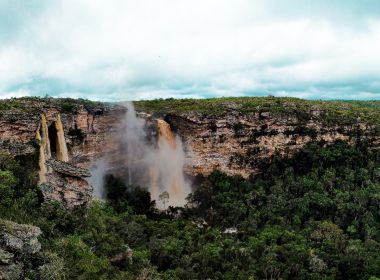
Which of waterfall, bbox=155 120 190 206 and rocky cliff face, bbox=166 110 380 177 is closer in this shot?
rocky cliff face, bbox=166 110 380 177

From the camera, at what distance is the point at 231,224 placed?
47.0m

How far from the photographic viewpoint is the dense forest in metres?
28.1

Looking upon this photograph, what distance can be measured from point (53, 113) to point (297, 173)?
82.6 ft

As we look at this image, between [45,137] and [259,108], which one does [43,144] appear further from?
[259,108]

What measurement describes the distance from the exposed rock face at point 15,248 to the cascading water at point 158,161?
2975 cm

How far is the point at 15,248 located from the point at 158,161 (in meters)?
33.1

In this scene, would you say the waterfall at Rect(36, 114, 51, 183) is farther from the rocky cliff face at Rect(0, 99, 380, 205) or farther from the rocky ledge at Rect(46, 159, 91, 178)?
the rocky cliff face at Rect(0, 99, 380, 205)

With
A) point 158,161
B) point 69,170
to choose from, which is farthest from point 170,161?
point 69,170

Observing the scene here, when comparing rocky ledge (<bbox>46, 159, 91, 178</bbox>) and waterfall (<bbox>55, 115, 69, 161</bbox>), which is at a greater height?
waterfall (<bbox>55, 115, 69, 161</bbox>)

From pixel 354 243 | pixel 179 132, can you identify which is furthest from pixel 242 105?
pixel 354 243

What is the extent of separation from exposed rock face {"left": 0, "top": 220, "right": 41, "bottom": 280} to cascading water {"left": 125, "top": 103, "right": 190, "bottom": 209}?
29750 mm

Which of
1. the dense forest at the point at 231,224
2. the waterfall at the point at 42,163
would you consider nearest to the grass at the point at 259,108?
the dense forest at the point at 231,224

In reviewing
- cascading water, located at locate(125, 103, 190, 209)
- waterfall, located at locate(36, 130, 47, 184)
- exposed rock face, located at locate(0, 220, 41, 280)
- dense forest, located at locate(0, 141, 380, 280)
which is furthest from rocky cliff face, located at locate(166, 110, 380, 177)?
exposed rock face, located at locate(0, 220, 41, 280)

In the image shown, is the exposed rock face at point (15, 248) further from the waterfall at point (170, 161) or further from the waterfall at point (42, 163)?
the waterfall at point (170, 161)
